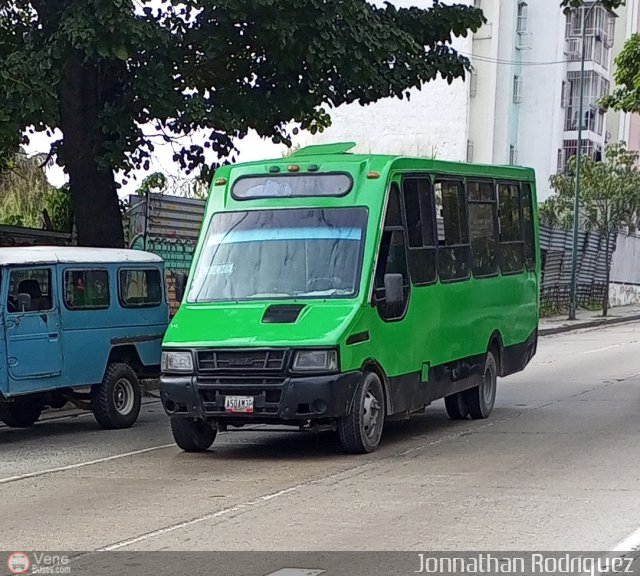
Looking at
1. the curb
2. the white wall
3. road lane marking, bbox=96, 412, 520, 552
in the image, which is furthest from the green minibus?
the white wall

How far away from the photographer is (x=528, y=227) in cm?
1692

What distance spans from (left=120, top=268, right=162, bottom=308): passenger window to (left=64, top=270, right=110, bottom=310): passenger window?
14.3 inches

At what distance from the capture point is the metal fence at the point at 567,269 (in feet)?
145

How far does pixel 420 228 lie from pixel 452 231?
100cm

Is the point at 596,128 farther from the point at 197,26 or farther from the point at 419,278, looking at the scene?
the point at 419,278

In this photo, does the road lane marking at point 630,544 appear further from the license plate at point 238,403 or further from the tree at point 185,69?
the tree at point 185,69

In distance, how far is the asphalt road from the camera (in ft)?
27.6

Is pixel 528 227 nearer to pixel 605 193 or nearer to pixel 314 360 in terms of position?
pixel 314 360

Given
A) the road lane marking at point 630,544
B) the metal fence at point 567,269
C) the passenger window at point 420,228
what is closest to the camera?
the road lane marking at point 630,544

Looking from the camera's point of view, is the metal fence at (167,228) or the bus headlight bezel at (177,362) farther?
the metal fence at (167,228)

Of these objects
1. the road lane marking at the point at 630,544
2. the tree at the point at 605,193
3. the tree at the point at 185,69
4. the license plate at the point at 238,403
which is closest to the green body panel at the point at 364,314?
the license plate at the point at 238,403

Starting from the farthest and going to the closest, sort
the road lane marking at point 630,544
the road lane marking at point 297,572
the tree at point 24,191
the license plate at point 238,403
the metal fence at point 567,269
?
the metal fence at point 567,269 → the tree at point 24,191 → the license plate at point 238,403 → the road lane marking at point 630,544 → the road lane marking at point 297,572

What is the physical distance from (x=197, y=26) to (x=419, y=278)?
6495 millimetres

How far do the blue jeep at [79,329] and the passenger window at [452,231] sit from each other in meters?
3.99
